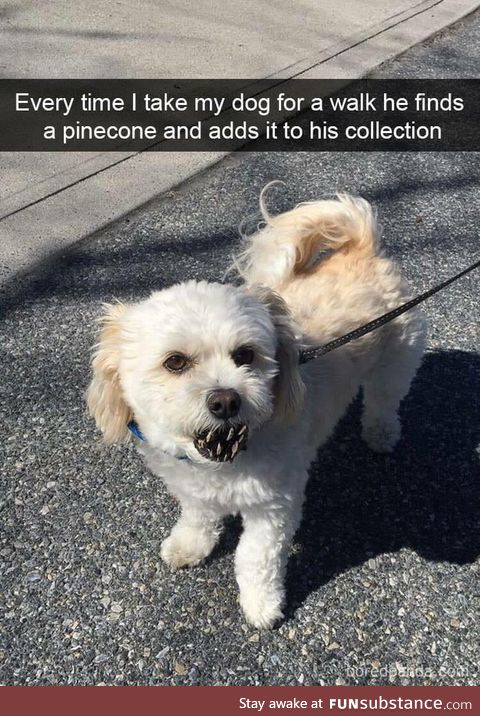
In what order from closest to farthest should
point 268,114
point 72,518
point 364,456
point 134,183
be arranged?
point 72,518, point 364,456, point 134,183, point 268,114

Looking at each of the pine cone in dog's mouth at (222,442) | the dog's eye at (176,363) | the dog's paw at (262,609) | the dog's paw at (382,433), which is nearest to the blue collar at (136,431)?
the pine cone in dog's mouth at (222,442)

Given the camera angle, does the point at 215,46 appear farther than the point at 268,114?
Yes

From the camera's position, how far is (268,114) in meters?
5.96

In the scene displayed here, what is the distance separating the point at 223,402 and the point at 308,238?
1121 mm

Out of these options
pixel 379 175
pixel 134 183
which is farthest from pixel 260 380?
pixel 379 175

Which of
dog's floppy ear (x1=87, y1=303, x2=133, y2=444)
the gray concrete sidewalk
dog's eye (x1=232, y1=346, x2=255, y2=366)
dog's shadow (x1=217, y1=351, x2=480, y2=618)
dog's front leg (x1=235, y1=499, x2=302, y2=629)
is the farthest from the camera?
the gray concrete sidewalk

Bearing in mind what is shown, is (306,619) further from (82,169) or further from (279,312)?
(82,169)

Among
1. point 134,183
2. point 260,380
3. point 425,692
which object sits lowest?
point 425,692

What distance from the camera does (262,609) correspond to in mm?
2596

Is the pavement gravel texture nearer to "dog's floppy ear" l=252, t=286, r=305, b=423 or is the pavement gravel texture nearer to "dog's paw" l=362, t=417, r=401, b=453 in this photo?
"dog's paw" l=362, t=417, r=401, b=453

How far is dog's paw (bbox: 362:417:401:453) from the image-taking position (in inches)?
129

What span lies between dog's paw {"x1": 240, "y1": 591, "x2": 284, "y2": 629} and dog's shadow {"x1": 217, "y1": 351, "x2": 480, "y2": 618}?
0.10m

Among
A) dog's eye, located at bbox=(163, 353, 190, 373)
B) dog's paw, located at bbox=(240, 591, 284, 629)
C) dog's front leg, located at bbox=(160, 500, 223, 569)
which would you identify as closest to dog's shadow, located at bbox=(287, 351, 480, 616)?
dog's paw, located at bbox=(240, 591, 284, 629)

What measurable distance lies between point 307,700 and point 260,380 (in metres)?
1.21
